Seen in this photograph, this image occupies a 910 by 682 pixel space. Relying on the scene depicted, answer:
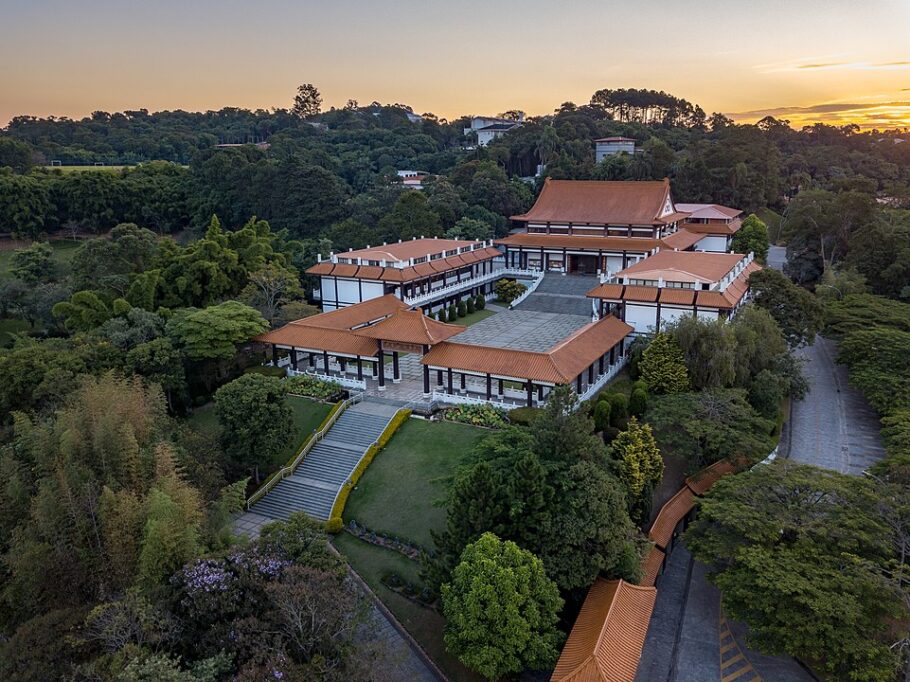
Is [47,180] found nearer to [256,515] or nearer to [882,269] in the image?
[256,515]

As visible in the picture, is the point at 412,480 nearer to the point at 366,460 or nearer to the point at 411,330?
the point at 366,460

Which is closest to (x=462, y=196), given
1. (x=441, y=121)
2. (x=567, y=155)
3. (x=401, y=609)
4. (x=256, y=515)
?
(x=567, y=155)

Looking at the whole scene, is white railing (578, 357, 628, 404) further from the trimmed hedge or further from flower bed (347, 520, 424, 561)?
flower bed (347, 520, 424, 561)

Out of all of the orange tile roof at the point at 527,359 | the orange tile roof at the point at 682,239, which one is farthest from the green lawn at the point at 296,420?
the orange tile roof at the point at 682,239

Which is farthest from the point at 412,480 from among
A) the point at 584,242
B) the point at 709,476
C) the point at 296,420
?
the point at 584,242

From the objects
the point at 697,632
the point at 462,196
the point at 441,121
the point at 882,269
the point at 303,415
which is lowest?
the point at 697,632
